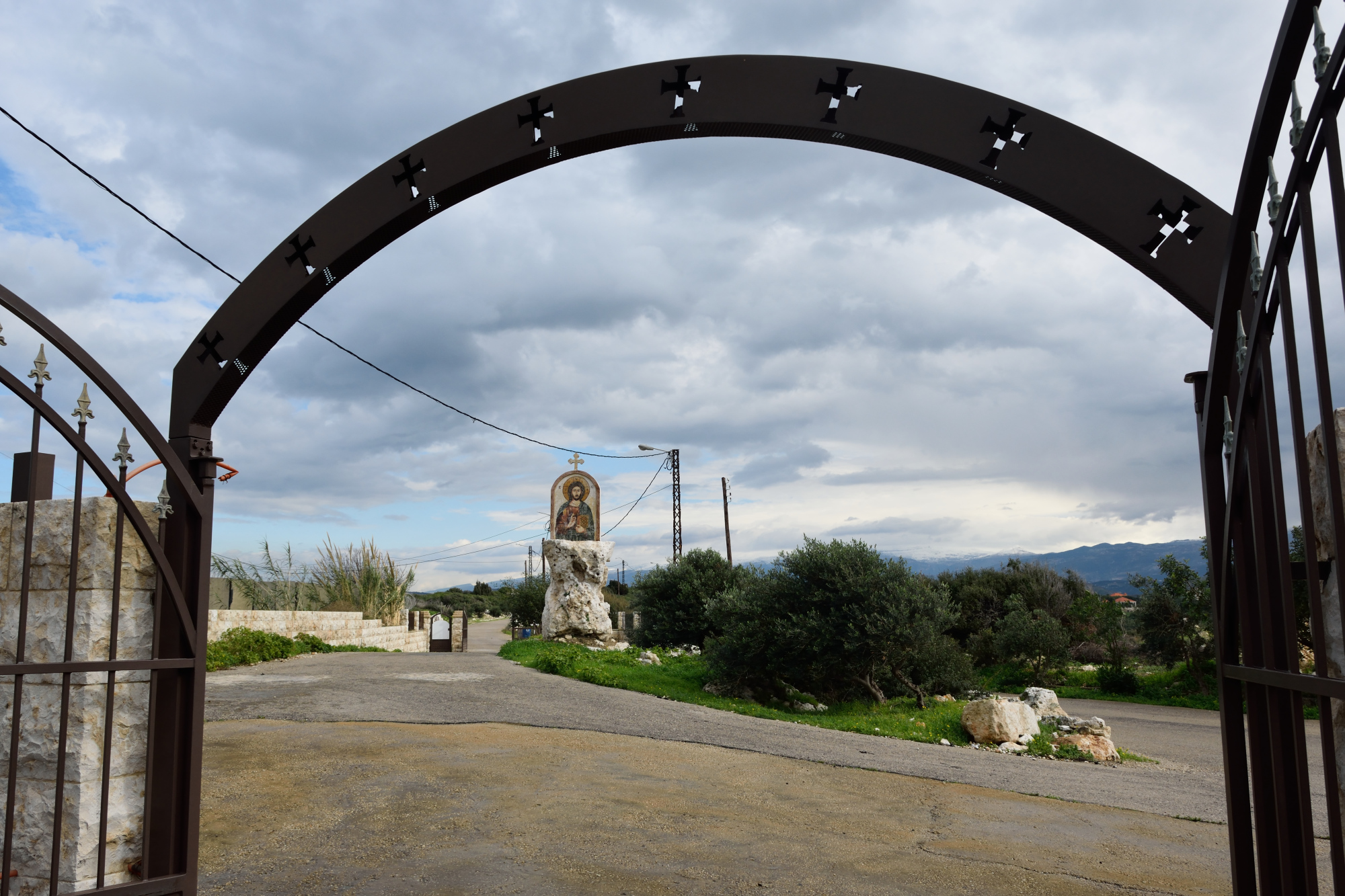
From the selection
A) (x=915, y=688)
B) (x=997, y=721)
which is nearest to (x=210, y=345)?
(x=997, y=721)

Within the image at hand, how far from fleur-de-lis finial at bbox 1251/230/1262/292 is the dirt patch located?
363 cm

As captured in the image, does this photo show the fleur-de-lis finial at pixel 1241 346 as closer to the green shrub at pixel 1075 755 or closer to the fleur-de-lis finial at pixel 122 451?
the fleur-de-lis finial at pixel 122 451

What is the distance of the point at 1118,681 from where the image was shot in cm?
1922

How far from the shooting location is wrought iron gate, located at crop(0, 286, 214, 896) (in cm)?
342

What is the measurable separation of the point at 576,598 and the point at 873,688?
1000 centimetres

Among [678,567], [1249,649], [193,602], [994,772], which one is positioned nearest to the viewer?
[1249,649]

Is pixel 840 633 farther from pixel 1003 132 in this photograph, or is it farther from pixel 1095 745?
pixel 1003 132

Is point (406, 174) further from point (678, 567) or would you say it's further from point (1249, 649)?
point (678, 567)

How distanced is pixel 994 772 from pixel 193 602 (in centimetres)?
776

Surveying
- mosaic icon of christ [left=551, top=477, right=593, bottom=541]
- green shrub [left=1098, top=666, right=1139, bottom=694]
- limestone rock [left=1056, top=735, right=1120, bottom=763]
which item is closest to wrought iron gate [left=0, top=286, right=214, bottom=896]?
limestone rock [left=1056, top=735, right=1120, bottom=763]

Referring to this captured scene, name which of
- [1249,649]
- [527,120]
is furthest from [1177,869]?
[527,120]

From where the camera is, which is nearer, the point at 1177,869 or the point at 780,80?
the point at 780,80

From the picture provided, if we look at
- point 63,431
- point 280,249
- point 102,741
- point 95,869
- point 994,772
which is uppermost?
point 280,249

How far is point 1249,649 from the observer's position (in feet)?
8.75
